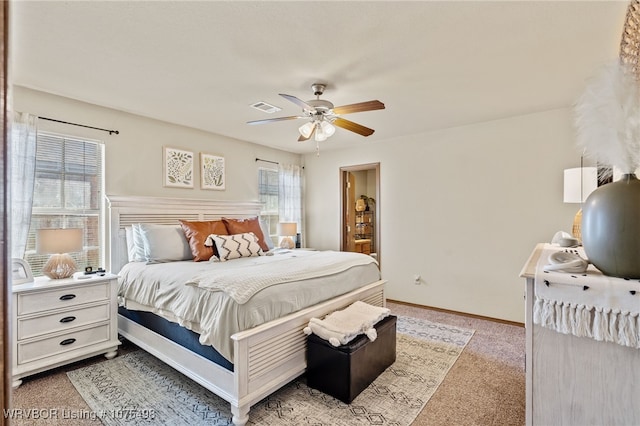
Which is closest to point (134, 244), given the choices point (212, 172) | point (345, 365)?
point (212, 172)

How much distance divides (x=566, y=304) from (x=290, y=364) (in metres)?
1.74

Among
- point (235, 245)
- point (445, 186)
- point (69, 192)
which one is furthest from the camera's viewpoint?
point (445, 186)

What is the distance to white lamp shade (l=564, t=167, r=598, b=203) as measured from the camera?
226 centimetres

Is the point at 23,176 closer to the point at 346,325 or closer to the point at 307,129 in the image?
the point at 307,129

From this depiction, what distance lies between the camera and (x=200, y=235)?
3211mm

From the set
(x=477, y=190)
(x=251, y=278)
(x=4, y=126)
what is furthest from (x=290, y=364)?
(x=477, y=190)

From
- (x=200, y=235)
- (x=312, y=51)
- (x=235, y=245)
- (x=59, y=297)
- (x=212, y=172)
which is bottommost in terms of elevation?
(x=59, y=297)

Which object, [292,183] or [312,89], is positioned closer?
[312,89]

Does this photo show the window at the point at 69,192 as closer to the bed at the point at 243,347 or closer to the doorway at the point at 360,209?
the bed at the point at 243,347

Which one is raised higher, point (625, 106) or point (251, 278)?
point (625, 106)

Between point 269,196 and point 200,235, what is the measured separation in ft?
6.53

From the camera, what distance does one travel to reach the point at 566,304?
0.96m

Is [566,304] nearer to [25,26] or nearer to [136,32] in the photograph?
[136,32]

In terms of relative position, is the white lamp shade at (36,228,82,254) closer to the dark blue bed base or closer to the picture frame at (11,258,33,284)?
the picture frame at (11,258,33,284)
